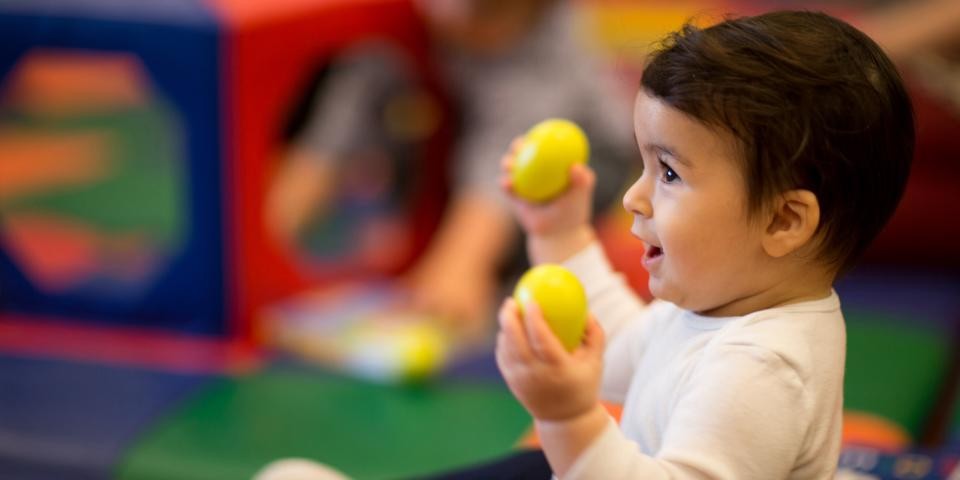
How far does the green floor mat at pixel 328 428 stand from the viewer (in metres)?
1.07

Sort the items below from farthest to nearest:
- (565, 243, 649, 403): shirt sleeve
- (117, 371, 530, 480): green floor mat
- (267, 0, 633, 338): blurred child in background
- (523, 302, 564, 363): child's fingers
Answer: (267, 0, 633, 338): blurred child in background
(117, 371, 530, 480): green floor mat
(565, 243, 649, 403): shirt sleeve
(523, 302, 564, 363): child's fingers

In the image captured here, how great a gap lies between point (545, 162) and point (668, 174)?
0.13 meters

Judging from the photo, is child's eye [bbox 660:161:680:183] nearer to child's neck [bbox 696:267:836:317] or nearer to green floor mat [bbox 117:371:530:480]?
child's neck [bbox 696:267:836:317]

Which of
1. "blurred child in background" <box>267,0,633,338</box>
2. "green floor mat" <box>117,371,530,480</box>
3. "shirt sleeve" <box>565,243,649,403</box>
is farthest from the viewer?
"blurred child in background" <box>267,0,633,338</box>

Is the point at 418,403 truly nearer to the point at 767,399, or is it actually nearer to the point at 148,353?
the point at 148,353

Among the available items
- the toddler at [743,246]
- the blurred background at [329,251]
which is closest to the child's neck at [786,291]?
the toddler at [743,246]

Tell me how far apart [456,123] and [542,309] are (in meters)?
1.12

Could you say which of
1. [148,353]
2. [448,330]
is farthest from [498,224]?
[148,353]

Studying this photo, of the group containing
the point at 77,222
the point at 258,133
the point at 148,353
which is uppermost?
the point at 77,222

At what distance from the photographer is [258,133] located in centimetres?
129

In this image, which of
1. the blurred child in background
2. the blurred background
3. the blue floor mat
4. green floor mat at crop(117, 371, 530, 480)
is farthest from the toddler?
the blurred child in background

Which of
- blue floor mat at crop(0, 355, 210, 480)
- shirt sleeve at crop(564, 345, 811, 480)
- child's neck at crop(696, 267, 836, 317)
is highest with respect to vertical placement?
blue floor mat at crop(0, 355, 210, 480)

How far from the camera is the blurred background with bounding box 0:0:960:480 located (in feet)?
3.76

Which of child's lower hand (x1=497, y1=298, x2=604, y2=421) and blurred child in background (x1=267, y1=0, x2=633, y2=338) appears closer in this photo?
child's lower hand (x1=497, y1=298, x2=604, y2=421)
